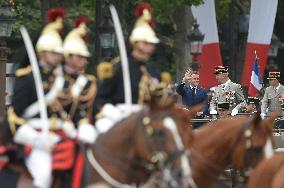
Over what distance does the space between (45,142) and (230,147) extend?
229cm

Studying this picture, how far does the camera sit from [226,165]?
47.9ft

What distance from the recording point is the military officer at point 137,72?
14.0m

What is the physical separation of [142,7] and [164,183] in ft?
10.5

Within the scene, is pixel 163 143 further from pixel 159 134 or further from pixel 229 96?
pixel 229 96

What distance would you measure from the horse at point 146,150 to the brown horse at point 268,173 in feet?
6.08

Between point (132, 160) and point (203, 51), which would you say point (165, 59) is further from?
point (132, 160)

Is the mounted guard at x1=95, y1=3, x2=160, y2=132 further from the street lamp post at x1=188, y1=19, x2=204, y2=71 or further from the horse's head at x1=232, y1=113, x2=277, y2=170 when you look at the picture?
the street lamp post at x1=188, y1=19, x2=204, y2=71

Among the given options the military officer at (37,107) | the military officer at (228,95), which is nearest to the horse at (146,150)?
the military officer at (37,107)

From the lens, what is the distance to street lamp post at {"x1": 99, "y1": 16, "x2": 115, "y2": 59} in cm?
2752

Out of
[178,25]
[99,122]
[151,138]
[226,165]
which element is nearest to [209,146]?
[226,165]

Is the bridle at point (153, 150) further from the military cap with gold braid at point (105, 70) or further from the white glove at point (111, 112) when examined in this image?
the military cap with gold braid at point (105, 70)

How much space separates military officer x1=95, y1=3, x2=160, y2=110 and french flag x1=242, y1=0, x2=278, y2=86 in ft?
55.1

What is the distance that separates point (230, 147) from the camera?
47.5ft

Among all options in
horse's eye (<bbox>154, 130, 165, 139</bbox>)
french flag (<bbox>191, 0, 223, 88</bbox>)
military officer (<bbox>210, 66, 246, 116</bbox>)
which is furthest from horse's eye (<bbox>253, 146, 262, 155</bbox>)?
french flag (<bbox>191, 0, 223, 88</bbox>)
